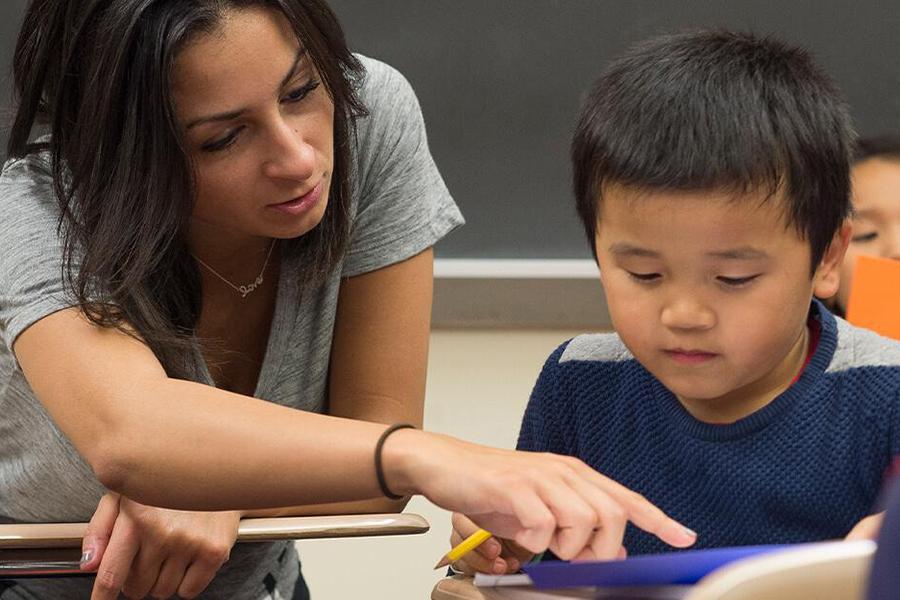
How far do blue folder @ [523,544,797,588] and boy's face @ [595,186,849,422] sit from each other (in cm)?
30

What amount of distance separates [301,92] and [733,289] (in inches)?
20.0

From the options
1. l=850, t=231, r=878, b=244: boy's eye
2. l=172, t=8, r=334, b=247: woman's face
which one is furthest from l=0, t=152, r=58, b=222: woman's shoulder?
l=850, t=231, r=878, b=244: boy's eye

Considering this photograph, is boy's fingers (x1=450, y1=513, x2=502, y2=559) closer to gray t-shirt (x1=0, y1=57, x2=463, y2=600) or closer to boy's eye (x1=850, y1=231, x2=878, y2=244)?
gray t-shirt (x1=0, y1=57, x2=463, y2=600)

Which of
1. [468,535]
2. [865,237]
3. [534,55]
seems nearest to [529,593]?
[468,535]

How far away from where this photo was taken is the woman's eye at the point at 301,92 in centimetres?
135

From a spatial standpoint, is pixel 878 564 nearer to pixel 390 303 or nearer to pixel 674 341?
pixel 674 341

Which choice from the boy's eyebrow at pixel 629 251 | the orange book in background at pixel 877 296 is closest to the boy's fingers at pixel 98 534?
the boy's eyebrow at pixel 629 251

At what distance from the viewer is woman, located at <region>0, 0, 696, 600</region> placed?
1090 mm

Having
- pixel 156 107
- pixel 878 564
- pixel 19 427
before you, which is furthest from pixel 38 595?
pixel 878 564

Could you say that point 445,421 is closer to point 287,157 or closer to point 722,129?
point 287,157

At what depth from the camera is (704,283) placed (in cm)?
109

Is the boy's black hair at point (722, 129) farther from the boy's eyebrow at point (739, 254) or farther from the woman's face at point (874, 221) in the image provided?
the woman's face at point (874, 221)

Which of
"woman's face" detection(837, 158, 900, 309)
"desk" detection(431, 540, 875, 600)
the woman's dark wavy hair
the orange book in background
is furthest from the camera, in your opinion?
"woman's face" detection(837, 158, 900, 309)

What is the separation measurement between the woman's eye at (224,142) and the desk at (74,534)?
1.24ft
